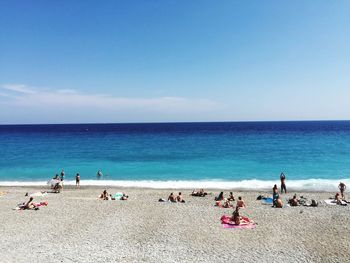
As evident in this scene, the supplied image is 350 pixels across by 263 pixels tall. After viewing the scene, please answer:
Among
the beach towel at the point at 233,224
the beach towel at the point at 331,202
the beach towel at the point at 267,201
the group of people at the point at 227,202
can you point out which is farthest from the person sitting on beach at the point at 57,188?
the beach towel at the point at 331,202

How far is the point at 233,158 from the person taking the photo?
50.2 meters

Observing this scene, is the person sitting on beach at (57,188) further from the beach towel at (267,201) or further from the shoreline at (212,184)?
the beach towel at (267,201)

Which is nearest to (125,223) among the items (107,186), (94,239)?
(94,239)

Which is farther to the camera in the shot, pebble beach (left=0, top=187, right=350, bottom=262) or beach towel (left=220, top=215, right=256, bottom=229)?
beach towel (left=220, top=215, right=256, bottom=229)

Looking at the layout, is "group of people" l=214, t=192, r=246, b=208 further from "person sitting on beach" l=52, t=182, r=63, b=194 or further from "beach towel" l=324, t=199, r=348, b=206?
"person sitting on beach" l=52, t=182, r=63, b=194

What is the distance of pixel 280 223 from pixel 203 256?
20.7ft

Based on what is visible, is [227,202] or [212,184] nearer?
[227,202]

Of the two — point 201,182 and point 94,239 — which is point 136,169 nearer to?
point 201,182

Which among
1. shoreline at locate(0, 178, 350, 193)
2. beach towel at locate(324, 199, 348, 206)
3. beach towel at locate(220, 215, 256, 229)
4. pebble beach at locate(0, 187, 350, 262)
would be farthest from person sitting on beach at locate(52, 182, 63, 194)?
beach towel at locate(324, 199, 348, 206)

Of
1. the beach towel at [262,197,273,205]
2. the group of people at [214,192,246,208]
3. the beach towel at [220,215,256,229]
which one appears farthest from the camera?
the beach towel at [262,197,273,205]

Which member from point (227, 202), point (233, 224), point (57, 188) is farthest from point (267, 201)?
point (57, 188)

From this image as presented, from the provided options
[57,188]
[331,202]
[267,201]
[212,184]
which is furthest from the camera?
[212,184]

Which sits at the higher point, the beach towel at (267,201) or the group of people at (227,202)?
the group of people at (227,202)

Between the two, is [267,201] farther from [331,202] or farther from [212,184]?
[212,184]
